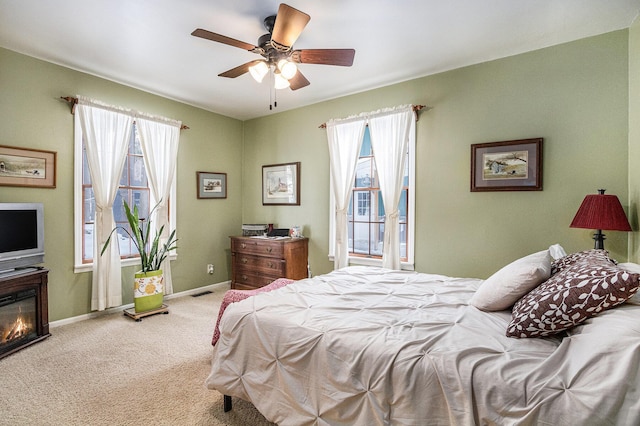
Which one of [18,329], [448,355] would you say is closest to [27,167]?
[18,329]

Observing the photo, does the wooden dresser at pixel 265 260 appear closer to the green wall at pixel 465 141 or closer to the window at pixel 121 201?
the green wall at pixel 465 141

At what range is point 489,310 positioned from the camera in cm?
178

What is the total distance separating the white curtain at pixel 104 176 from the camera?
3.49m

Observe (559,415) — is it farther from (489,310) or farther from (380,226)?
(380,226)

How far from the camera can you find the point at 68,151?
134 inches

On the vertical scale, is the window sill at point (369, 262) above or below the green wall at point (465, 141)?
below

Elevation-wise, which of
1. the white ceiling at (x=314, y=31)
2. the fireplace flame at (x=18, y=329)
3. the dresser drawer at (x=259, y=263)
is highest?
the white ceiling at (x=314, y=31)

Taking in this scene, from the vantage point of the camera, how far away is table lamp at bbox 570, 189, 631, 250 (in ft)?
7.59

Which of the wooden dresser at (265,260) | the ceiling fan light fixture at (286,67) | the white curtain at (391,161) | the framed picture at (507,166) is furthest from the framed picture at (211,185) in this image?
the framed picture at (507,166)

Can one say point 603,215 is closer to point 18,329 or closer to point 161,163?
point 161,163

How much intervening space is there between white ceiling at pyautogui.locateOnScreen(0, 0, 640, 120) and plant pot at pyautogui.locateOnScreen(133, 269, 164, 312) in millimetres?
2286

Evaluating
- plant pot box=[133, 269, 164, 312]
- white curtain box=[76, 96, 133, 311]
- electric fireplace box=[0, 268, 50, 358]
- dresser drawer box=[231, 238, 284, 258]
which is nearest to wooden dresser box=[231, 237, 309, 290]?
dresser drawer box=[231, 238, 284, 258]

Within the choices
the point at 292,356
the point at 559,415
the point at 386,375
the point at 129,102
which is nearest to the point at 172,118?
the point at 129,102

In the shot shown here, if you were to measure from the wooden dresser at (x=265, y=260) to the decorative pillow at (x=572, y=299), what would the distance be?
3.07 m
